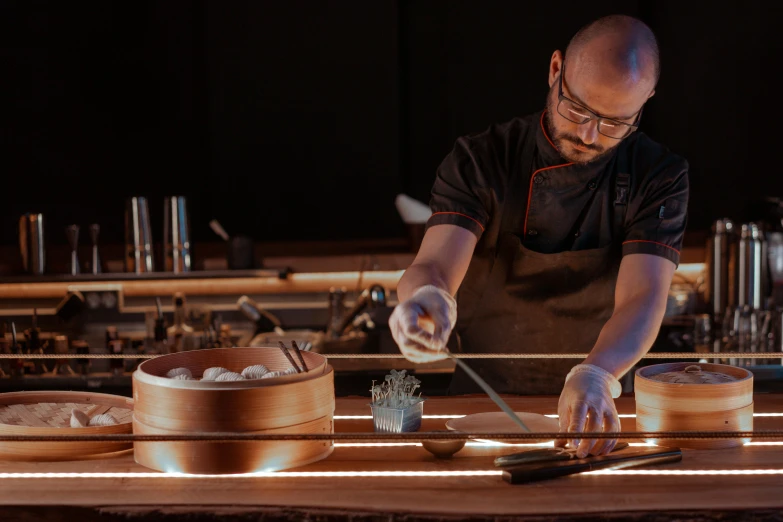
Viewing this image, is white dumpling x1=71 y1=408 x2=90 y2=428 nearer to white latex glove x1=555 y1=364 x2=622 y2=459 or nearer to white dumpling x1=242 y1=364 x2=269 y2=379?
white dumpling x1=242 y1=364 x2=269 y2=379

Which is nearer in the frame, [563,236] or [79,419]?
[79,419]

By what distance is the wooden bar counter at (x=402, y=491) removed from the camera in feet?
5.07

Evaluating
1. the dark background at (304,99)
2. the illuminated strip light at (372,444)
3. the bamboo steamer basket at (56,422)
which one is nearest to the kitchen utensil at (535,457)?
the illuminated strip light at (372,444)

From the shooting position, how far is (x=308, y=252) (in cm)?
463

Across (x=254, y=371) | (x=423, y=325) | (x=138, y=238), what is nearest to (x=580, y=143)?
(x=423, y=325)

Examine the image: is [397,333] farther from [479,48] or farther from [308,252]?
[479,48]

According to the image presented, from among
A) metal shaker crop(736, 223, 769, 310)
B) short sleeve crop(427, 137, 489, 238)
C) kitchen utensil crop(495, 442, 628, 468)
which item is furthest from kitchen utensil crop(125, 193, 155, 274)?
kitchen utensil crop(495, 442, 628, 468)

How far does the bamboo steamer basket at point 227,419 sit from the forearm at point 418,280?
0.55m

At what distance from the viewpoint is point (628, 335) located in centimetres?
225

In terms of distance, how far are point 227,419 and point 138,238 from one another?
276 centimetres

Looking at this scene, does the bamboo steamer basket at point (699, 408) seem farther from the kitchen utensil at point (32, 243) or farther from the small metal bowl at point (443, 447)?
the kitchen utensil at point (32, 243)

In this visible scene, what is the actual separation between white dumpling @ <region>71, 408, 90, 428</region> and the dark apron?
1.41 metres

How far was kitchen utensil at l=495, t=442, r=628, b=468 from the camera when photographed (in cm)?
174

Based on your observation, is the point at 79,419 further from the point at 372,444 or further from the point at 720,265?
the point at 720,265
